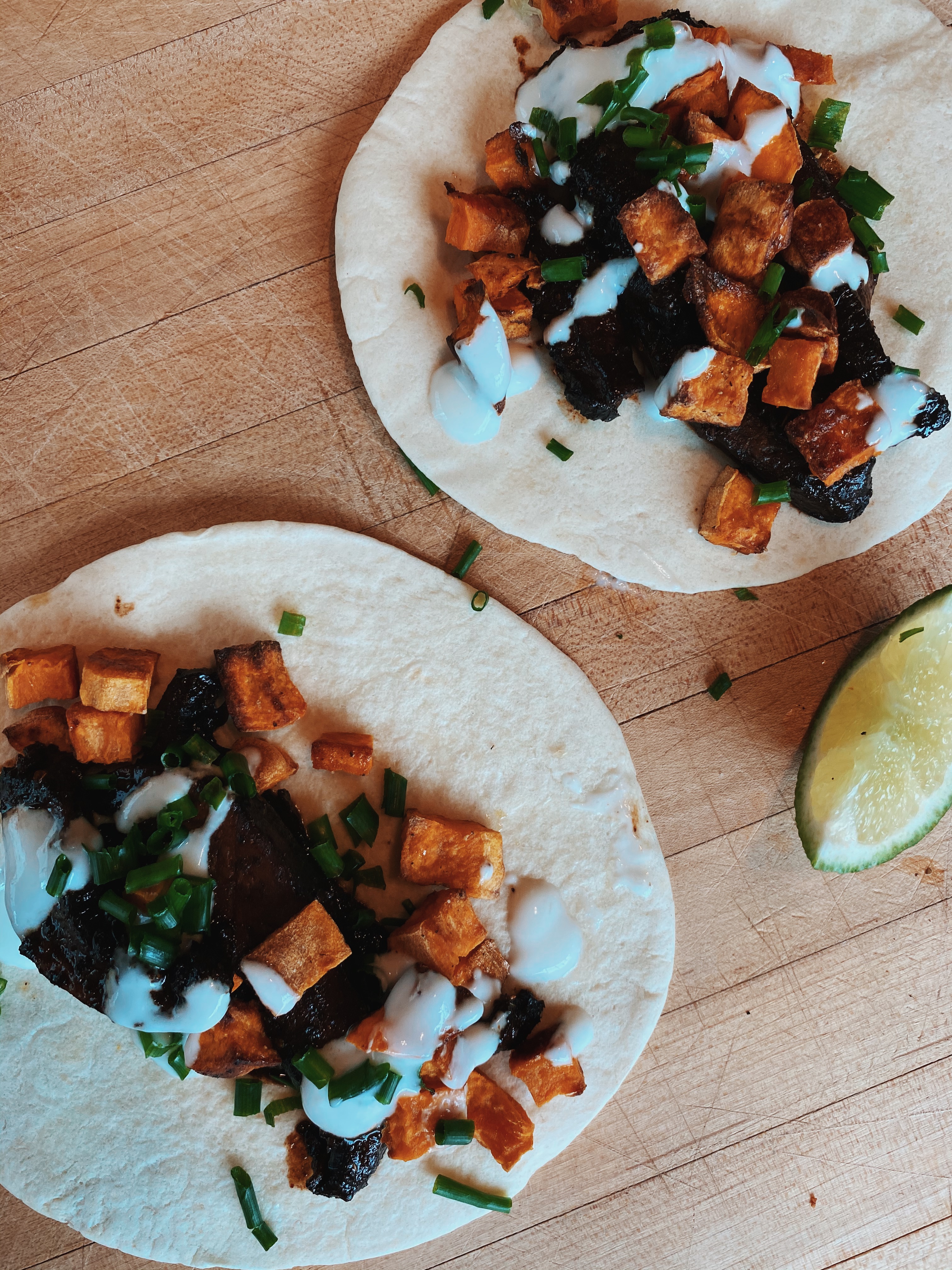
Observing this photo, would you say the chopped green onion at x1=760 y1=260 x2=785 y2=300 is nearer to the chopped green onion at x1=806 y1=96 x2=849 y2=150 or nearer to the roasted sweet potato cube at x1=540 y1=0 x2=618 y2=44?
the chopped green onion at x1=806 y1=96 x2=849 y2=150

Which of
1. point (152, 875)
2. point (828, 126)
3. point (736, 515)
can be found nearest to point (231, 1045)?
point (152, 875)

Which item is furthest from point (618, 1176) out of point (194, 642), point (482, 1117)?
point (194, 642)

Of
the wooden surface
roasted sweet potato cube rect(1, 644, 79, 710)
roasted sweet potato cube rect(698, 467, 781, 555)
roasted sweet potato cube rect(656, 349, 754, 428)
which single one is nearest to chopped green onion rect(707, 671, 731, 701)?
the wooden surface

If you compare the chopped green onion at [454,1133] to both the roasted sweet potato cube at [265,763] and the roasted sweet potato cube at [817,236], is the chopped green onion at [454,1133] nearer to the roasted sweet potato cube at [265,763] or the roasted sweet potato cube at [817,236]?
the roasted sweet potato cube at [265,763]

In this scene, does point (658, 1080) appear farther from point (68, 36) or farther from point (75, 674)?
point (68, 36)

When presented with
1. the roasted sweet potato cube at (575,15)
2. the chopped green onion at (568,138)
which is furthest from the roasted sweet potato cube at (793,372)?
the roasted sweet potato cube at (575,15)

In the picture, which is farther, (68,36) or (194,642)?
(68,36)
